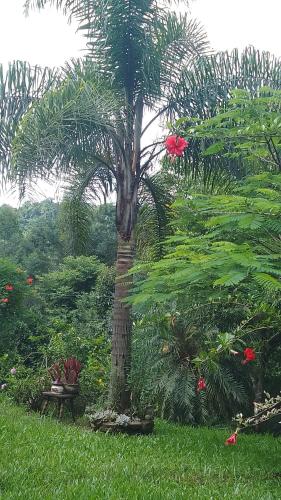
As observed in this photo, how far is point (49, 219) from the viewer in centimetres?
2503

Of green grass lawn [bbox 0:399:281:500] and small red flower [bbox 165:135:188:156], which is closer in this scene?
green grass lawn [bbox 0:399:281:500]

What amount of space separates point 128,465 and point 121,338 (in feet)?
10.2

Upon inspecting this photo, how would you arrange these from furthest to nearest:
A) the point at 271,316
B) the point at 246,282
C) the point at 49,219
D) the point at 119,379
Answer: the point at 49,219 → the point at 119,379 → the point at 271,316 → the point at 246,282

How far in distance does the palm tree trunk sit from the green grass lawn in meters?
0.81

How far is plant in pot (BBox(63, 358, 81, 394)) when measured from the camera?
8.60 m

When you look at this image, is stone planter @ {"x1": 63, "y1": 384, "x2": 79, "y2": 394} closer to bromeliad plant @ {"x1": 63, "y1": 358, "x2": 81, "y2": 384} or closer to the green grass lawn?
bromeliad plant @ {"x1": 63, "y1": 358, "x2": 81, "y2": 384}

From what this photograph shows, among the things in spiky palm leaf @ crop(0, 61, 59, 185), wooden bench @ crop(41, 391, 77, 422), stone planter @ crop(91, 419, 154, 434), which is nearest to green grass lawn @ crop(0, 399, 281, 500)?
stone planter @ crop(91, 419, 154, 434)

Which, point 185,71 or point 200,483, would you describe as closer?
point 200,483

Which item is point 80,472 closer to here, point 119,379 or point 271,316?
point 271,316

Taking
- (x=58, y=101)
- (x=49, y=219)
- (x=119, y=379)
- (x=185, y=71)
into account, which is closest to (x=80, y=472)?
A: (x=119, y=379)

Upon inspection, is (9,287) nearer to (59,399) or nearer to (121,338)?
(59,399)

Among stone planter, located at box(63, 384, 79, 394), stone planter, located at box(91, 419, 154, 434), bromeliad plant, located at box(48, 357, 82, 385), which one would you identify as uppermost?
bromeliad plant, located at box(48, 357, 82, 385)

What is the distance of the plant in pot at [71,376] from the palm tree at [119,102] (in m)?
0.74

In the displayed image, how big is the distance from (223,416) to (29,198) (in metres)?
4.62
